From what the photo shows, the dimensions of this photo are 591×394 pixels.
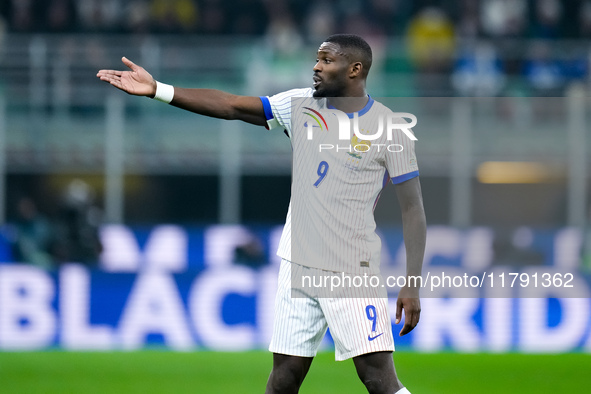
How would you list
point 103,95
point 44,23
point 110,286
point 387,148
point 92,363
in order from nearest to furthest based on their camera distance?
1. point 387,148
2. point 92,363
3. point 110,286
4. point 103,95
5. point 44,23

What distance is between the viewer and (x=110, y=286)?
9672 mm

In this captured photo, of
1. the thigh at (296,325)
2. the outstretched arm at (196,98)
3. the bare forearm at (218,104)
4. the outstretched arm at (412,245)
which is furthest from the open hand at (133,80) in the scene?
the outstretched arm at (412,245)

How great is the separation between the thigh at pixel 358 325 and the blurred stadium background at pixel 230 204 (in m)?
4.22

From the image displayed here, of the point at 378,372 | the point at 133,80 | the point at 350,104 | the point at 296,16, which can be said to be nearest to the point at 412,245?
the point at 378,372

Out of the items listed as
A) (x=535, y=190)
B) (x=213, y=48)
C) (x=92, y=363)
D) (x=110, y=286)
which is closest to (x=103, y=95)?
(x=213, y=48)

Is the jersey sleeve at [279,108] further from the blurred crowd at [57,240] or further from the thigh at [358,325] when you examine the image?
the blurred crowd at [57,240]

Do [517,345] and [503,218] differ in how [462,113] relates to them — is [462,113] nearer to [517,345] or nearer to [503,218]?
[503,218]

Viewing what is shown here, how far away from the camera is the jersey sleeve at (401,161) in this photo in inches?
167

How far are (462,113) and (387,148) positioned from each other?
6084 mm

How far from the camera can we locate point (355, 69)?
14.3 ft

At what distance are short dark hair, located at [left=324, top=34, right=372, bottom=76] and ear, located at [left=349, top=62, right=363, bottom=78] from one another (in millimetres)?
22

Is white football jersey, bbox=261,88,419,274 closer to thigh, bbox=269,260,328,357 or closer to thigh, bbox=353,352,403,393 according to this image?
thigh, bbox=269,260,328,357

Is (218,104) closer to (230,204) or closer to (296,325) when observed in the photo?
(296,325)

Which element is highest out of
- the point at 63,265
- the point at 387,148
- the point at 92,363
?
the point at 387,148
